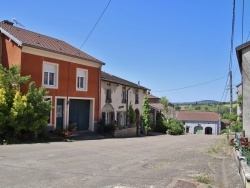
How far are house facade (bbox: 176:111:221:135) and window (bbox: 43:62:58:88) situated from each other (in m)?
46.3

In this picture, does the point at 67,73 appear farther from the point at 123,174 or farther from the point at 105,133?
the point at 123,174

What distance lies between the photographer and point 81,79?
2516 centimetres

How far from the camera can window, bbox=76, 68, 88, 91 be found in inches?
972

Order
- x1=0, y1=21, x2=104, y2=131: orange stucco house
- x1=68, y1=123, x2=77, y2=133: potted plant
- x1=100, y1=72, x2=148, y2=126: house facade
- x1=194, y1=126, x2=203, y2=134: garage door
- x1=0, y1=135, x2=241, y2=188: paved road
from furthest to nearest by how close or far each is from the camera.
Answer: x1=194, y1=126, x2=203, y2=134: garage door < x1=100, y1=72, x2=148, y2=126: house facade < x1=68, y1=123, x2=77, y2=133: potted plant < x1=0, y1=21, x2=104, y2=131: orange stucco house < x1=0, y1=135, x2=241, y2=188: paved road

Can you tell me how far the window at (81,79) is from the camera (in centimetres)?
2469

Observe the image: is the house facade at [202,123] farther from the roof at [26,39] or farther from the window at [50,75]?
the window at [50,75]

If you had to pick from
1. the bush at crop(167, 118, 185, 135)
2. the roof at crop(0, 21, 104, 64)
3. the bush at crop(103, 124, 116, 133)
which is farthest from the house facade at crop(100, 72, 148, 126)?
the bush at crop(167, 118, 185, 135)

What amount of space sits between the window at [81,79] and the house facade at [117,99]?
2.64 metres

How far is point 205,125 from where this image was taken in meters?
64.4

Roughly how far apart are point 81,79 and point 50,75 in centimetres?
345

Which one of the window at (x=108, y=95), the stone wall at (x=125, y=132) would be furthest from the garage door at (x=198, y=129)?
the window at (x=108, y=95)

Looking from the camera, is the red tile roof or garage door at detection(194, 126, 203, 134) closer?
the red tile roof

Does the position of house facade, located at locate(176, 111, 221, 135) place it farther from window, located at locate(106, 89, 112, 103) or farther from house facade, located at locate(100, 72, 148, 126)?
window, located at locate(106, 89, 112, 103)

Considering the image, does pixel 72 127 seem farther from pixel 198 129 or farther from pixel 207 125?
pixel 198 129
